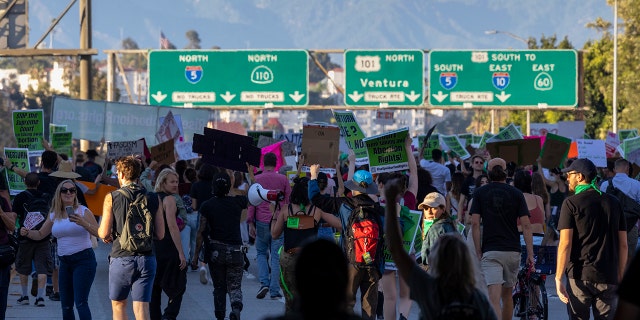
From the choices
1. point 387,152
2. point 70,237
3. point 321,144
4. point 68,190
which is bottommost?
point 70,237

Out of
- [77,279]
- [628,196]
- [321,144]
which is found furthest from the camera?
[321,144]

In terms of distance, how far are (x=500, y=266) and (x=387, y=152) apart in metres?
2.04

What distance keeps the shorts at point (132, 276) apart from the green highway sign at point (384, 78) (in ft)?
90.6

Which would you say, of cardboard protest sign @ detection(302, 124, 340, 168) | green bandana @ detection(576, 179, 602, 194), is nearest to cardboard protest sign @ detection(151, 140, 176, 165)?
cardboard protest sign @ detection(302, 124, 340, 168)

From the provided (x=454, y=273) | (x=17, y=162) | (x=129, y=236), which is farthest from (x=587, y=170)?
(x=17, y=162)

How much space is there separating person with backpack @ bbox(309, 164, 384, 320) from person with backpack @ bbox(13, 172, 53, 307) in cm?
397

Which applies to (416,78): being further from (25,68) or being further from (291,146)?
(25,68)

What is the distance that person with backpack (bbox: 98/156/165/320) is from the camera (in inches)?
380

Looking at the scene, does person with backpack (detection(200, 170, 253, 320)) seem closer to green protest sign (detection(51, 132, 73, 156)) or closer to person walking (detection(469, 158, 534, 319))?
person walking (detection(469, 158, 534, 319))

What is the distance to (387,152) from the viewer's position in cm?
1229

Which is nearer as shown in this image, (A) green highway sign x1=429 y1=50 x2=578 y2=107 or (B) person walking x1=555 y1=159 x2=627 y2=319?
(B) person walking x1=555 y1=159 x2=627 y2=319

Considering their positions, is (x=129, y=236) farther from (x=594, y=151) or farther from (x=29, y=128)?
(x=594, y=151)

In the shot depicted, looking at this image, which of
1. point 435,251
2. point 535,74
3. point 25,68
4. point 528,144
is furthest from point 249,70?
point 25,68

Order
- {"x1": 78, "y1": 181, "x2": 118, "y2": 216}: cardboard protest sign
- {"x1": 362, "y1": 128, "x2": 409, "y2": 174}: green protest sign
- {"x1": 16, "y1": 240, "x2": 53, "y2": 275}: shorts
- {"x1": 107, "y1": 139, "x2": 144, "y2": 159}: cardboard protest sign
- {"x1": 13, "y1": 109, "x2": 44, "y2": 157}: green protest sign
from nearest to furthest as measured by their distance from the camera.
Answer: {"x1": 362, "y1": 128, "x2": 409, "y2": 174}: green protest sign → {"x1": 78, "y1": 181, "x2": 118, "y2": 216}: cardboard protest sign → {"x1": 16, "y1": 240, "x2": 53, "y2": 275}: shorts → {"x1": 107, "y1": 139, "x2": 144, "y2": 159}: cardboard protest sign → {"x1": 13, "y1": 109, "x2": 44, "y2": 157}: green protest sign
